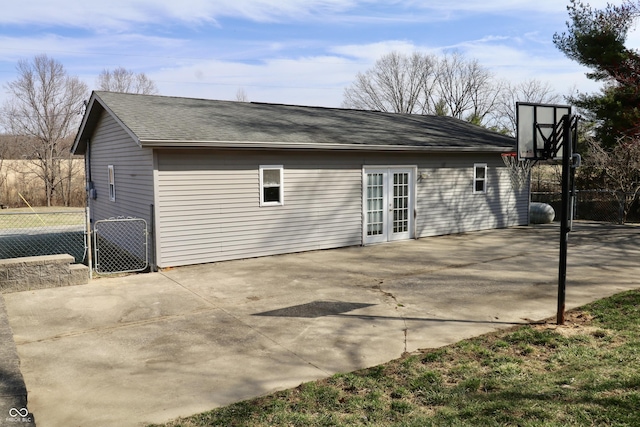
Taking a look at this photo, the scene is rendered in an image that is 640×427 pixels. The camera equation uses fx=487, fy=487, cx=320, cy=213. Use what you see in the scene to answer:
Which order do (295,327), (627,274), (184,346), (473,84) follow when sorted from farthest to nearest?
(473,84), (627,274), (295,327), (184,346)

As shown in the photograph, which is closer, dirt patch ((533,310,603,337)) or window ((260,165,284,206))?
dirt patch ((533,310,603,337))

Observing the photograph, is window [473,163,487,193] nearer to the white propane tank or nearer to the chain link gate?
the white propane tank

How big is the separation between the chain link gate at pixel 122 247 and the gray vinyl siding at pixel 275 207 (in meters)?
0.72

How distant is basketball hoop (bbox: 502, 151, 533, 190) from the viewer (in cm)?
1598

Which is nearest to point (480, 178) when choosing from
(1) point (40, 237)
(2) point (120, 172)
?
(2) point (120, 172)

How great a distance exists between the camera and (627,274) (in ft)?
30.0

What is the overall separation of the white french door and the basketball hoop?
4408mm

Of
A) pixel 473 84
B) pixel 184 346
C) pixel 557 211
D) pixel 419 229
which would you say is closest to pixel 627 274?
pixel 419 229

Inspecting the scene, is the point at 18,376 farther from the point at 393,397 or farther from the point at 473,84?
the point at 473,84

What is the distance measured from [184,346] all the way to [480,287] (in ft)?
16.7

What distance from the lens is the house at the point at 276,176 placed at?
10.1 m

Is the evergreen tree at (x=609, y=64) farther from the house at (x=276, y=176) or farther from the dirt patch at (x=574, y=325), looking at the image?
the dirt patch at (x=574, y=325)

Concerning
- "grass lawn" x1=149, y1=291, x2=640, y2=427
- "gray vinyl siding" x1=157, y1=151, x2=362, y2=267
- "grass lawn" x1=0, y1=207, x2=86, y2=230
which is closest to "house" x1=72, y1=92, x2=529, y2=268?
"gray vinyl siding" x1=157, y1=151, x2=362, y2=267

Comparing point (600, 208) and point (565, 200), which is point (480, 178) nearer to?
point (600, 208)
